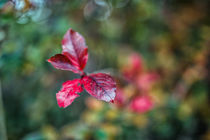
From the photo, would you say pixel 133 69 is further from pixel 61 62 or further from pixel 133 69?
pixel 61 62

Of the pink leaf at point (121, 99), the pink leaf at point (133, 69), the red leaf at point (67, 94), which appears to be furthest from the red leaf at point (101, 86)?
the pink leaf at point (133, 69)

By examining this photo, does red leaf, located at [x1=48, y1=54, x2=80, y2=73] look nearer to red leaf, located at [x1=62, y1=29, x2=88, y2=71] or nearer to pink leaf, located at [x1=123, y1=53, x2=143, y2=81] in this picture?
red leaf, located at [x1=62, y1=29, x2=88, y2=71]

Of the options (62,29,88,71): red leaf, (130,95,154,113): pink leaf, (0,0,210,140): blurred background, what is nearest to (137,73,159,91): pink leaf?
(0,0,210,140): blurred background

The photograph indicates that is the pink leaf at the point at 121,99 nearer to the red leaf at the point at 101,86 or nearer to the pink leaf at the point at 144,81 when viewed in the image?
the pink leaf at the point at 144,81

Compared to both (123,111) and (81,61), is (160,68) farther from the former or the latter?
(81,61)

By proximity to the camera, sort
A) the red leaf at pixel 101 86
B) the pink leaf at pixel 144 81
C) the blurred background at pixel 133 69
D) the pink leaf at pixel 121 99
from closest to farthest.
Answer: the red leaf at pixel 101 86
the pink leaf at pixel 121 99
the blurred background at pixel 133 69
the pink leaf at pixel 144 81

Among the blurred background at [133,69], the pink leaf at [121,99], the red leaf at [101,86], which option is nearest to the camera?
the red leaf at [101,86]

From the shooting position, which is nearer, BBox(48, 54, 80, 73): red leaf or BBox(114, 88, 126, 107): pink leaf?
BBox(48, 54, 80, 73): red leaf
